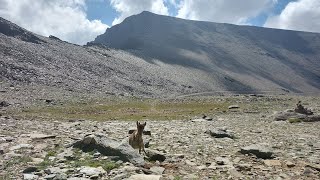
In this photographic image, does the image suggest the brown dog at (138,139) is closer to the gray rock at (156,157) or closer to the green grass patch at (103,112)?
the gray rock at (156,157)

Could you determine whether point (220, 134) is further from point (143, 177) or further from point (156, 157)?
point (143, 177)

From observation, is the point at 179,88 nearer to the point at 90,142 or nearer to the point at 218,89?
the point at 218,89

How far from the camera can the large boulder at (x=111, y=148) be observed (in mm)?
14841

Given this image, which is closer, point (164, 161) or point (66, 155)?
point (66, 155)

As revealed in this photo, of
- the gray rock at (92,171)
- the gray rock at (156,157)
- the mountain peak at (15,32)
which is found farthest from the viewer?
the mountain peak at (15,32)

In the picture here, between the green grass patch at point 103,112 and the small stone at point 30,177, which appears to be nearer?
the small stone at point 30,177

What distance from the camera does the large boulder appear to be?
14841 millimetres

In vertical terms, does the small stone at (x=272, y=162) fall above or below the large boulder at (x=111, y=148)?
below

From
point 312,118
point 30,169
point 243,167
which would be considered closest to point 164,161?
point 243,167

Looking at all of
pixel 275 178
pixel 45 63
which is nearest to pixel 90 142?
pixel 275 178

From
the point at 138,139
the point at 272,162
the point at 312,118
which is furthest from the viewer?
the point at 312,118

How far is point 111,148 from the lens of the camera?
15.6m

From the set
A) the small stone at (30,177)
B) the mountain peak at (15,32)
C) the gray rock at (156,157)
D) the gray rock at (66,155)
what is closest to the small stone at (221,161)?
the gray rock at (156,157)

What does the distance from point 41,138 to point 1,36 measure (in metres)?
125
